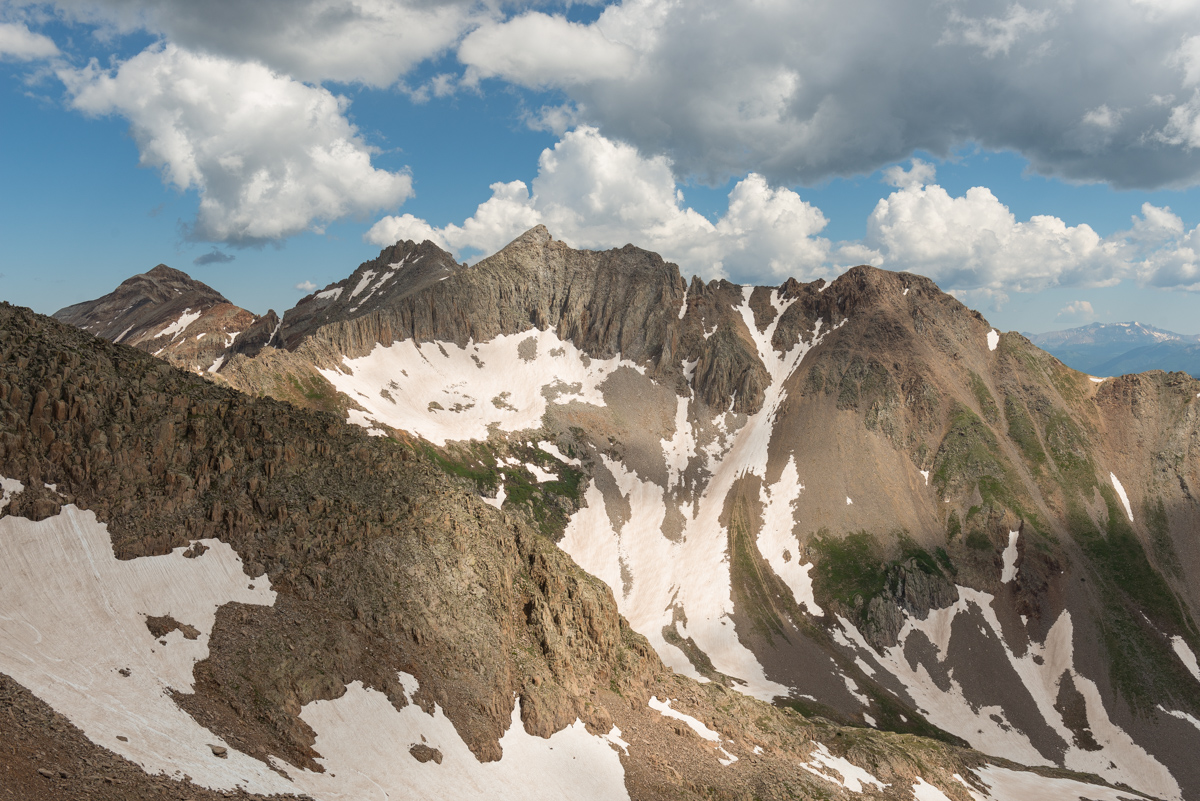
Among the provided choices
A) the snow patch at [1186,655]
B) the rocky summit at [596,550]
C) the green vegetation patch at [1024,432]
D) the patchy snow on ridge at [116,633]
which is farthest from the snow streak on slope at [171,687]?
the green vegetation patch at [1024,432]

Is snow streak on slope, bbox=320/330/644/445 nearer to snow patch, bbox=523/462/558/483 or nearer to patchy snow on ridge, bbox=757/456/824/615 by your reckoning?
snow patch, bbox=523/462/558/483

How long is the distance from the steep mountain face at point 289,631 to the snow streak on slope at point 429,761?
162 millimetres

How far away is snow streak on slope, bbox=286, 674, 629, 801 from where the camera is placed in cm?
3584

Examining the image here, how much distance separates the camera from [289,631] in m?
40.8

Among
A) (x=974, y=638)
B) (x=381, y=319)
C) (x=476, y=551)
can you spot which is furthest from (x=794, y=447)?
(x=476, y=551)

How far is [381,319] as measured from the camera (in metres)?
157

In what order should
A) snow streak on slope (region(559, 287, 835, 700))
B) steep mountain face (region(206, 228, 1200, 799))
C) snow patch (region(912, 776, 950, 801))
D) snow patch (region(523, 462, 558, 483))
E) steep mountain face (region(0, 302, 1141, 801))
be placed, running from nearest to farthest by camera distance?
steep mountain face (region(0, 302, 1141, 801))
snow patch (region(912, 776, 950, 801))
steep mountain face (region(206, 228, 1200, 799))
snow streak on slope (region(559, 287, 835, 700))
snow patch (region(523, 462, 558, 483))

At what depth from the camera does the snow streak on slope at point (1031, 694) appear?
94.7 meters

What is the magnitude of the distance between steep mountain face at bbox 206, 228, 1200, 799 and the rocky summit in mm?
731

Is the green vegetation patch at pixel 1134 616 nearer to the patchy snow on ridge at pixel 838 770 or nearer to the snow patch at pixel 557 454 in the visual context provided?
the patchy snow on ridge at pixel 838 770

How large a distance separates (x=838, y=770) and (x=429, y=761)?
39.7 meters

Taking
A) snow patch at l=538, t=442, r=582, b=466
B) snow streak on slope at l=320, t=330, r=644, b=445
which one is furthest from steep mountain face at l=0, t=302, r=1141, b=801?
snow patch at l=538, t=442, r=582, b=466

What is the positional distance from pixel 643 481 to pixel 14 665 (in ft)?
406

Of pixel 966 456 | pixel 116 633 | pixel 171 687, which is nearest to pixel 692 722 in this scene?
pixel 171 687
